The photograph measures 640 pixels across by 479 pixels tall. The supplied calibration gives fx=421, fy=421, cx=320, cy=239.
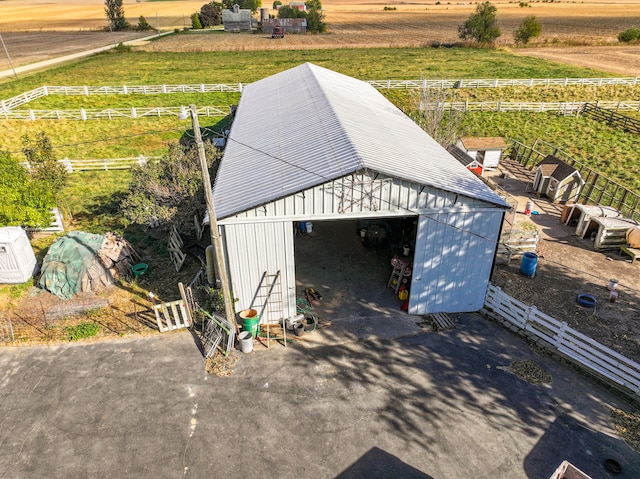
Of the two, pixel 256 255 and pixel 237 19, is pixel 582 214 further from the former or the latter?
pixel 237 19

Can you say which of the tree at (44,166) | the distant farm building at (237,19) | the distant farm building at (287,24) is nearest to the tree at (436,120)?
the tree at (44,166)

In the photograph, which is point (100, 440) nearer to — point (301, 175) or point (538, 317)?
point (301, 175)

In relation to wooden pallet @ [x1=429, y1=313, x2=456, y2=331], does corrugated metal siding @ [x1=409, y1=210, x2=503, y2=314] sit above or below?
above

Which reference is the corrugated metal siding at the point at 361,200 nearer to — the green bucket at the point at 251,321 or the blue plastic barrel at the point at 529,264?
the green bucket at the point at 251,321

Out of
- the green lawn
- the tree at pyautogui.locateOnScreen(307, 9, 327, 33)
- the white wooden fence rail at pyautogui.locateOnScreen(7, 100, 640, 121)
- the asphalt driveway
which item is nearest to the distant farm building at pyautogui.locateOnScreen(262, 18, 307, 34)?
the tree at pyautogui.locateOnScreen(307, 9, 327, 33)

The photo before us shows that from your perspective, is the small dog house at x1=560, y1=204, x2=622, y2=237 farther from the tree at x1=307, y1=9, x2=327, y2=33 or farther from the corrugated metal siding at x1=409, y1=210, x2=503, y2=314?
the tree at x1=307, y1=9, x2=327, y2=33

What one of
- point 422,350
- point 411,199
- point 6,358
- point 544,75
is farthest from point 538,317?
point 544,75

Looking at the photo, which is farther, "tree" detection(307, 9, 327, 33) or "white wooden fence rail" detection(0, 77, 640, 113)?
"tree" detection(307, 9, 327, 33)
